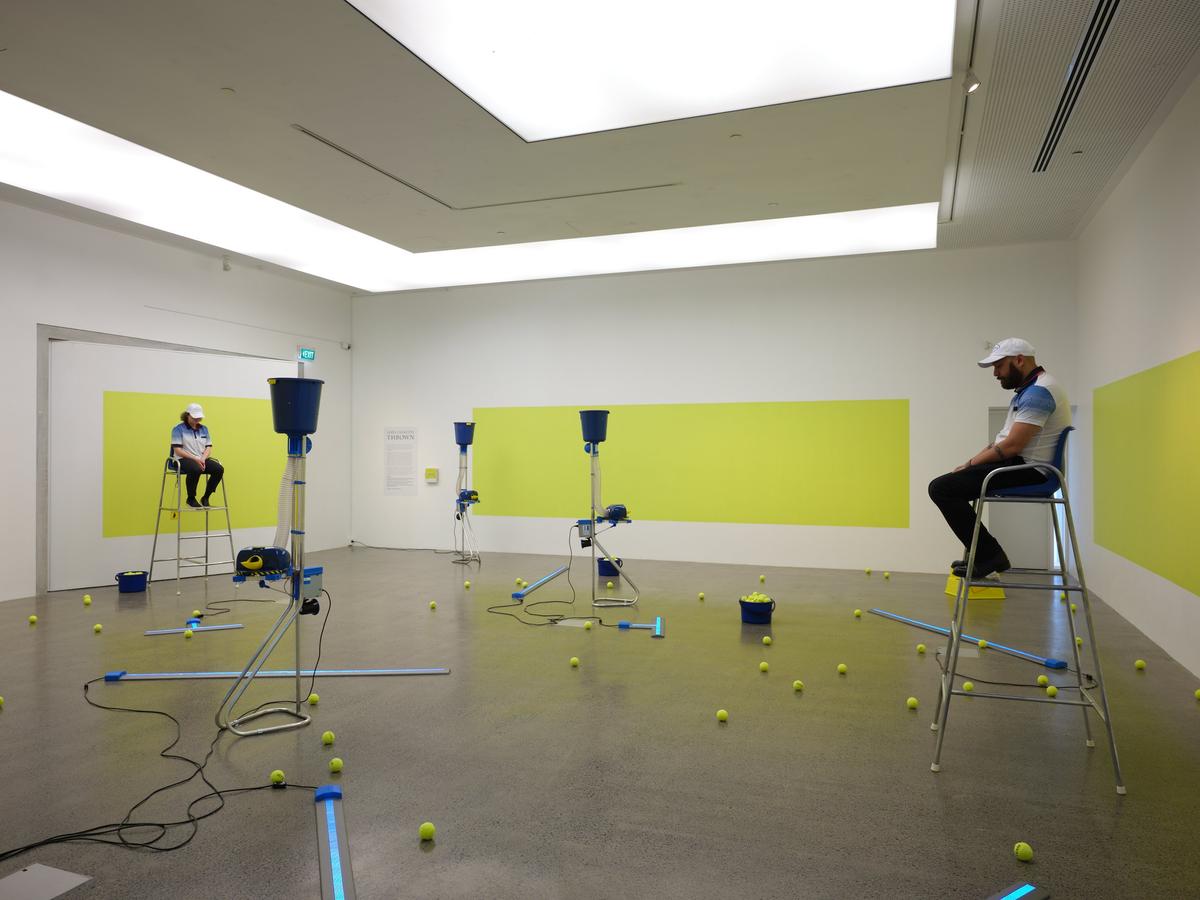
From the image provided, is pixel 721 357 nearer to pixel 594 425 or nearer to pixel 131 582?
pixel 594 425

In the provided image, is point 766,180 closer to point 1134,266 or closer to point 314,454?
point 1134,266

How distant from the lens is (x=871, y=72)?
4684mm

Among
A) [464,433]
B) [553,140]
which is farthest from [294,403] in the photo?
[464,433]

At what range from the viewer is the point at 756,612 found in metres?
6.11

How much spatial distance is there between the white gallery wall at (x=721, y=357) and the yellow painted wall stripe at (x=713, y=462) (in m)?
0.13

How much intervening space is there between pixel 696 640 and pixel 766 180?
3795 millimetres

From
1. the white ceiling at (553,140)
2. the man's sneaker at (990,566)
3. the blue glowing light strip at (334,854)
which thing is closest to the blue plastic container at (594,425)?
the white ceiling at (553,140)

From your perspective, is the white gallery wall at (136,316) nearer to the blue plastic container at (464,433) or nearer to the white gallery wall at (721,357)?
the white gallery wall at (721,357)

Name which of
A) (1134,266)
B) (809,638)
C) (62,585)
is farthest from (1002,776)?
(62,585)

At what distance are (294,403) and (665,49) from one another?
115 inches

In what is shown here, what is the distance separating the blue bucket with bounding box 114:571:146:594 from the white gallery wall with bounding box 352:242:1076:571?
369 centimetres

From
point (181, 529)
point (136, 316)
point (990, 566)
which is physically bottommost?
point (181, 529)

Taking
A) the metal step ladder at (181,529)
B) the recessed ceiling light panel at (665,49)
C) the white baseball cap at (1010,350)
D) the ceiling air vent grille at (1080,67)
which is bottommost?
the metal step ladder at (181,529)

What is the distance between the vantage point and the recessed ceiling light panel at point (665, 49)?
13.7ft
